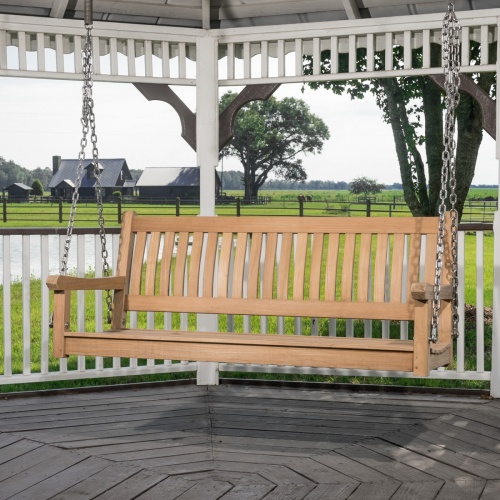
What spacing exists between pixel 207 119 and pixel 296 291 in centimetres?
147

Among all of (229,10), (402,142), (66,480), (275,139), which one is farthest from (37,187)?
(66,480)

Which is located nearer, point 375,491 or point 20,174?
point 375,491

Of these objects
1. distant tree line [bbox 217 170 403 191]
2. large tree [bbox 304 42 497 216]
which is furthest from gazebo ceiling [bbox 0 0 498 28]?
distant tree line [bbox 217 170 403 191]

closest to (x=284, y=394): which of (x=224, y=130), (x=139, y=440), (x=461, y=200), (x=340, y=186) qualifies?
(x=139, y=440)

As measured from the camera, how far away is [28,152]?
31.1 metres

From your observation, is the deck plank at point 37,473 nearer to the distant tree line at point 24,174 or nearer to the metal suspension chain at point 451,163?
the metal suspension chain at point 451,163

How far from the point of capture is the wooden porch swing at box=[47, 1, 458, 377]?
9.87 ft

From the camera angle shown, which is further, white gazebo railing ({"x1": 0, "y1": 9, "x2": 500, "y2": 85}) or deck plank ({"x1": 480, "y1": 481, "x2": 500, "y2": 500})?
white gazebo railing ({"x1": 0, "y1": 9, "x2": 500, "y2": 85})

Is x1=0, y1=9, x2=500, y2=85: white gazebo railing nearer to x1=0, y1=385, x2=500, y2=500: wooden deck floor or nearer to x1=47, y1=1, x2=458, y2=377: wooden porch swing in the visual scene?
x1=47, y1=1, x2=458, y2=377: wooden porch swing

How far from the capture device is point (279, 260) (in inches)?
151

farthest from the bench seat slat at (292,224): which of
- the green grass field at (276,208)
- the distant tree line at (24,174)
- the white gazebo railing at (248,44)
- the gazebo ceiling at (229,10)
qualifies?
the distant tree line at (24,174)

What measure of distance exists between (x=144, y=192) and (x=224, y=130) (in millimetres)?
24416

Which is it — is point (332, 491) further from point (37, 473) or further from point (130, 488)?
point (37, 473)

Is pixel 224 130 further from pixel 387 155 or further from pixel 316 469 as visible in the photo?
pixel 387 155
